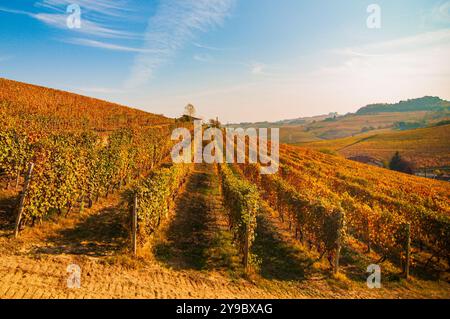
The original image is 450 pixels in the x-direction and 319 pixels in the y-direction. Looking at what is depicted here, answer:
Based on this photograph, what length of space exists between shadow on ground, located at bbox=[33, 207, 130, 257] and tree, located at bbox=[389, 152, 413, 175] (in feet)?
236

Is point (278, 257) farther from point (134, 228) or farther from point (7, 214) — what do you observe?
point (7, 214)

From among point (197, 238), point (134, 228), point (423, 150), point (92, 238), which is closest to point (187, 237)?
point (197, 238)

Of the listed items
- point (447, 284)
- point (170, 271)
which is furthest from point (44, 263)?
point (447, 284)

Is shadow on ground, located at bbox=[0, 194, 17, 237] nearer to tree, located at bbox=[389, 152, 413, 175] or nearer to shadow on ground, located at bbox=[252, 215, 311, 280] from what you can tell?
shadow on ground, located at bbox=[252, 215, 311, 280]

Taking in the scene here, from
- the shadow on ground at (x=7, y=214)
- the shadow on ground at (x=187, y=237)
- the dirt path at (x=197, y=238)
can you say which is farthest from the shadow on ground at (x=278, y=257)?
the shadow on ground at (x=7, y=214)

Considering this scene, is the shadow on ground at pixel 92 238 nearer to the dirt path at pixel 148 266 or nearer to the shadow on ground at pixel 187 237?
the dirt path at pixel 148 266

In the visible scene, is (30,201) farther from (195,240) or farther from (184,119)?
(184,119)

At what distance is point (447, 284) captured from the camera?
11.0m

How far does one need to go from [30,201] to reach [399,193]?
2539 cm

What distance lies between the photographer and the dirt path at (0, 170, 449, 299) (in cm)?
796

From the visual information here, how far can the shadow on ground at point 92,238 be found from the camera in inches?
399

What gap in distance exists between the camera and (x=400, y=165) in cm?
6962

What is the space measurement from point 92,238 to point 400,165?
254 feet

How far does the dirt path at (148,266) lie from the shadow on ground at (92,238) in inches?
1.3
